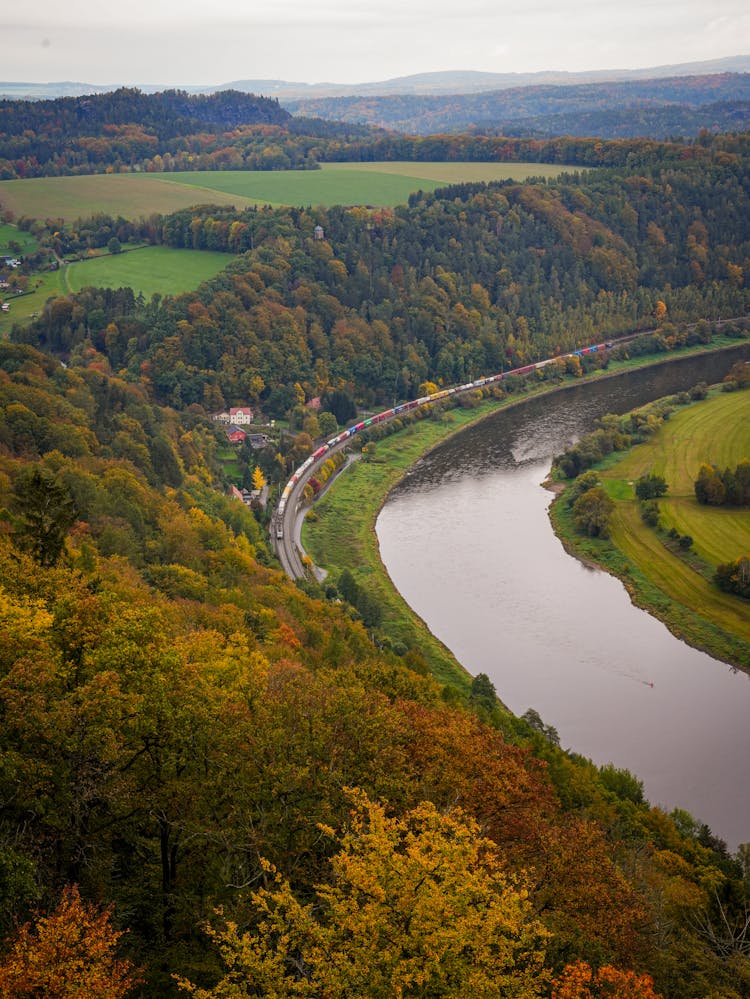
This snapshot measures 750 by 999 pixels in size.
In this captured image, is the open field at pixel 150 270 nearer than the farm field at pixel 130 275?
No

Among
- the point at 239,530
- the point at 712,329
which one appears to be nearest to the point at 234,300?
the point at 239,530

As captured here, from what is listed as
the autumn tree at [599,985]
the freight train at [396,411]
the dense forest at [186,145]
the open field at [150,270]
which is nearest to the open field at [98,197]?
the open field at [150,270]

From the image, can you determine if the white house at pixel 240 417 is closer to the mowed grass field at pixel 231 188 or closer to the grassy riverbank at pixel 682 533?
the grassy riverbank at pixel 682 533

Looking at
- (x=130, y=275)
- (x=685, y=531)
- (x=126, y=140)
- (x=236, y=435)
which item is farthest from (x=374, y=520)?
(x=126, y=140)

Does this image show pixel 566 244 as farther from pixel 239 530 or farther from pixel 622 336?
pixel 239 530

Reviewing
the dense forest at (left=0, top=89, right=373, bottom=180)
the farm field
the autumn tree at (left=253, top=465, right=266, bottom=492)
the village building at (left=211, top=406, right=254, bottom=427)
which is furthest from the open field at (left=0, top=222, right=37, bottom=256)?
the autumn tree at (left=253, top=465, right=266, bottom=492)

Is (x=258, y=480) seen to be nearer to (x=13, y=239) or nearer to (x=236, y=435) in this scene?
(x=236, y=435)
